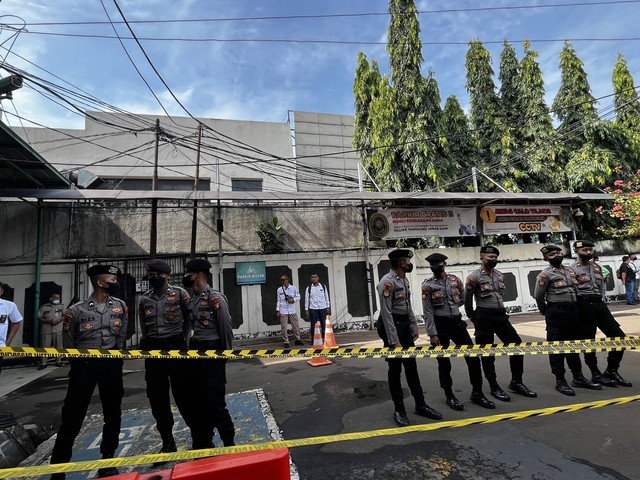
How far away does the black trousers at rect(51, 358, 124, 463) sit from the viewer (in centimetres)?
290

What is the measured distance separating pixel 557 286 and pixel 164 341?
4.70 m

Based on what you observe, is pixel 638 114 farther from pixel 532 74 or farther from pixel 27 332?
pixel 27 332

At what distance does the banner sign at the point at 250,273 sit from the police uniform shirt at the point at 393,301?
668 cm

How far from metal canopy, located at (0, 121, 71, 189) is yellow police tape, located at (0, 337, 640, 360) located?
4.26m

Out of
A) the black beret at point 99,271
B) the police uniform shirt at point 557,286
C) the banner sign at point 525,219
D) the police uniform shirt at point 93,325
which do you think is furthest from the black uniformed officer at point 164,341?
the banner sign at point 525,219

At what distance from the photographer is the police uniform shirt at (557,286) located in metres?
4.62

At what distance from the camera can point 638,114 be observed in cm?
1639

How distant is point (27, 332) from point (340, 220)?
28.3ft

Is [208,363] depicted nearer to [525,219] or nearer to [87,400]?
[87,400]

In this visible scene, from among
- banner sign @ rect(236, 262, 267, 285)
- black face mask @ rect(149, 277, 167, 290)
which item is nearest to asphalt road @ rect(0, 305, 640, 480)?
black face mask @ rect(149, 277, 167, 290)

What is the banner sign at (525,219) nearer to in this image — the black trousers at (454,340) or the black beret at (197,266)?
the black trousers at (454,340)

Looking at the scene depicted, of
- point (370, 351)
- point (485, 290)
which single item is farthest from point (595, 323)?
point (370, 351)

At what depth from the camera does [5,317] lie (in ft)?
14.9

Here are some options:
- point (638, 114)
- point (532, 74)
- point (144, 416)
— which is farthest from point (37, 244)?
point (638, 114)
